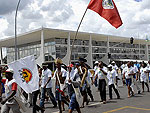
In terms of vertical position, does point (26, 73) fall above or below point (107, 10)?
below

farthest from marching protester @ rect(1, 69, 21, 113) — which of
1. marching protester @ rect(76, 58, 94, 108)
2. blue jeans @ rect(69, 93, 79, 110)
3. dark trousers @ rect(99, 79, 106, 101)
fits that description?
dark trousers @ rect(99, 79, 106, 101)

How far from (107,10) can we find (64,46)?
3805 cm

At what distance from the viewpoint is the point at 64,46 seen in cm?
4544

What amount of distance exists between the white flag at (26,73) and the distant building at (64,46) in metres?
28.3

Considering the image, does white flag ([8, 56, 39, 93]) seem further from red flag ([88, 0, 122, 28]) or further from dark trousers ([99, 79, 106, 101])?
dark trousers ([99, 79, 106, 101])

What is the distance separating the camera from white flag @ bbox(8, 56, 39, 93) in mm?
5941

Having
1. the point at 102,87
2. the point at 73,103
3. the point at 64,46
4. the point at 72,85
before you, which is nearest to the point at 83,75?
the point at 72,85

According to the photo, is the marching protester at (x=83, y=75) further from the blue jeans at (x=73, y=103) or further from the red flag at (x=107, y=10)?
the red flag at (x=107, y=10)

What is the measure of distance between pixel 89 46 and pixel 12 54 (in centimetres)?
2014

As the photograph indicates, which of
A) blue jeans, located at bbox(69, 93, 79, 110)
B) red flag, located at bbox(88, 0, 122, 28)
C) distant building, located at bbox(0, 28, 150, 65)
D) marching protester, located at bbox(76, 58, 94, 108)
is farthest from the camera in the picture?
distant building, located at bbox(0, 28, 150, 65)

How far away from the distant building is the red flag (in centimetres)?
2710

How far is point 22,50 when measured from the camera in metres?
52.0

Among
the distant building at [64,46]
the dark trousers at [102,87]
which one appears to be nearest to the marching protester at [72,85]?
the dark trousers at [102,87]

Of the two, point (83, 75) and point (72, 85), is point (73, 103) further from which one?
point (83, 75)
